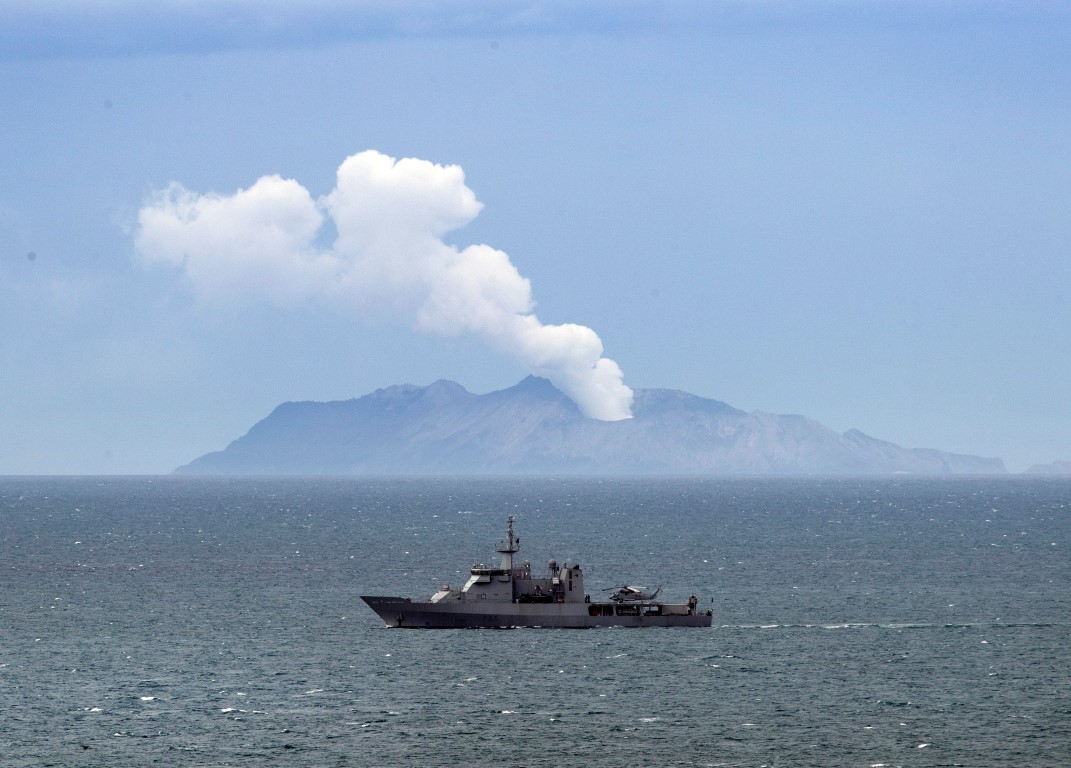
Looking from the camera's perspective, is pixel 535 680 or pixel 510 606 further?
pixel 510 606

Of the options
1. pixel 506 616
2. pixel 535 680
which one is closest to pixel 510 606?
pixel 506 616

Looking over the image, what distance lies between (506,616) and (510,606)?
776mm

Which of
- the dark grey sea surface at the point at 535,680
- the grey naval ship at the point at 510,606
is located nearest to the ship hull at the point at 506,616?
the grey naval ship at the point at 510,606

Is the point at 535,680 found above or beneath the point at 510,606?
beneath

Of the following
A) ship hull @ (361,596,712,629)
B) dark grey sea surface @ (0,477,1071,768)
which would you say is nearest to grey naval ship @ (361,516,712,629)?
ship hull @ (361,596,712,629)

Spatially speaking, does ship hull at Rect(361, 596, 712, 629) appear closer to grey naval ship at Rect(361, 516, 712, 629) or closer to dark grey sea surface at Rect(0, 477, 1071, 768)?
grey naval ship at Rect(361, 516, 712, 629)

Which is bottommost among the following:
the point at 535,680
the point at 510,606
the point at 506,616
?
the point at 535,680

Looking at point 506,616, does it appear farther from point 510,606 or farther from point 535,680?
point 535,680

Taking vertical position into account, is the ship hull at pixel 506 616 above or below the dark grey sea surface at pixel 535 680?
above

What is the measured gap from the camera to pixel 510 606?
371 ft

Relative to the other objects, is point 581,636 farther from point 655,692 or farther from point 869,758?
point 869,758

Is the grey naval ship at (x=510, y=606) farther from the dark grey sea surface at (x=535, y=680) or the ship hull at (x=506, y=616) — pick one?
the dark grey sea surface at (x=535, y=680)

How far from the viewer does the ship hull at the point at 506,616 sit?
113062 millimetres

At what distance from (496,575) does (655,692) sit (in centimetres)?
2781
